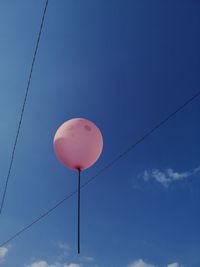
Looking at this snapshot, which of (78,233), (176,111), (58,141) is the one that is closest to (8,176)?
(58,141)

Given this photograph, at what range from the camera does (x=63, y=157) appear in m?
4.62

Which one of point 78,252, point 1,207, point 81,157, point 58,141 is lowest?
point 78,252

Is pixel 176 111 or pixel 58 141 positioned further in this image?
pixel 58 141

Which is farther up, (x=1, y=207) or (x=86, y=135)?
(x=1, y=207)

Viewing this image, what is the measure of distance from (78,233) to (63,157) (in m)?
1.24

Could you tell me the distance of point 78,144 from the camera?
4516 millimetres

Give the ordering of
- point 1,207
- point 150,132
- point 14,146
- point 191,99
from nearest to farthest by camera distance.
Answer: point 191,99 < point 150,132 < point 14,146 < point 1,207

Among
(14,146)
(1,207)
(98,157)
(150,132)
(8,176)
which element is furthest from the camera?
(1,207)

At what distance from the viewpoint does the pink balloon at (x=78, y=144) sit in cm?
452

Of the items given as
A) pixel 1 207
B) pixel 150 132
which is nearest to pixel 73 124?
pixel 150 132

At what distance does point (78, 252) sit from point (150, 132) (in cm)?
189

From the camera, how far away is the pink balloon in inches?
178

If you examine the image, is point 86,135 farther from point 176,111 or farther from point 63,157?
point 176,111

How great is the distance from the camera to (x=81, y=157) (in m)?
4.53
